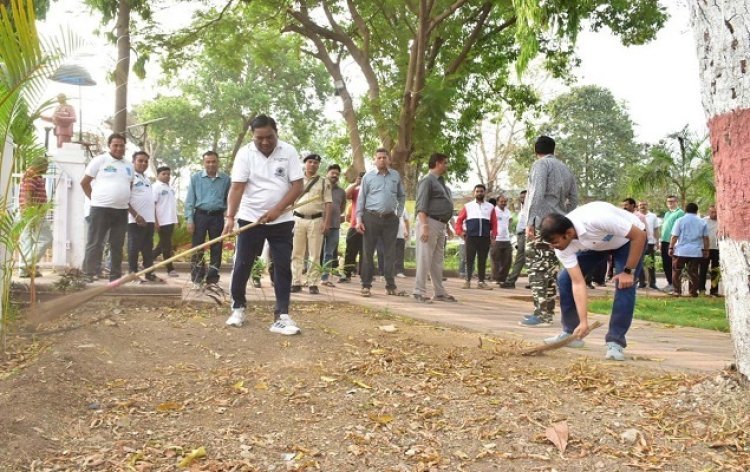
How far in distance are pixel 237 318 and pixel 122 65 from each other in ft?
25.9

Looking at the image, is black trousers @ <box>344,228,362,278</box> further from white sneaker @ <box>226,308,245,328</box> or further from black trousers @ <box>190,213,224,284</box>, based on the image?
white sneaker @ <box>226,308,245,328</box>

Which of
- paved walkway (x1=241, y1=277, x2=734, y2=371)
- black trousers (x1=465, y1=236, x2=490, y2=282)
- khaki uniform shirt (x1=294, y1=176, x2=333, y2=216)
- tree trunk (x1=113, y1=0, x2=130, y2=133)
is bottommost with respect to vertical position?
paved walkway (x1=241, y1=277, x2=734, y2=371)

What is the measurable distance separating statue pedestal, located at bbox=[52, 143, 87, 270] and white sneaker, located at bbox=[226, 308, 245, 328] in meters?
4.54

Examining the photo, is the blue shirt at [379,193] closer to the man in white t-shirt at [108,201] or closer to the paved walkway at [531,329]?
the paved walkway at [531,329]

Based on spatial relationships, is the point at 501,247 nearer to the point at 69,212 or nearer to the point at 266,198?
the point at 69,212

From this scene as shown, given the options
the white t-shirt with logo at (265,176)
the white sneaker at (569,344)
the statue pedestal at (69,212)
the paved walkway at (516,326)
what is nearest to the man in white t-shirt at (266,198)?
the white t-shirt with logo at (265,176)

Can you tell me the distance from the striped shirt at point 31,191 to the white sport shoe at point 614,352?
4605 millimetres

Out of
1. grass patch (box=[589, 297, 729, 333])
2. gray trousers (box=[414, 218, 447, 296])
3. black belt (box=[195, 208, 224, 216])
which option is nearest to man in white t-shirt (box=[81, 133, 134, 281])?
black belt (box=[195, 208, 224, 216])

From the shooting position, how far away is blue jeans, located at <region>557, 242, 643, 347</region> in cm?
511

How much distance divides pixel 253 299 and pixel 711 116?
4.80 m

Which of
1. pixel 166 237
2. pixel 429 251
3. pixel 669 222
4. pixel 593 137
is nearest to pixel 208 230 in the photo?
pixel 166 237

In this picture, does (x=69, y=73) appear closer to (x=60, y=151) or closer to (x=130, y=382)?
(x=130, y=382)

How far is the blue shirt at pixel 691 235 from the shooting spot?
1186 cm

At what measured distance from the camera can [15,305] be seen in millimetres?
6078
